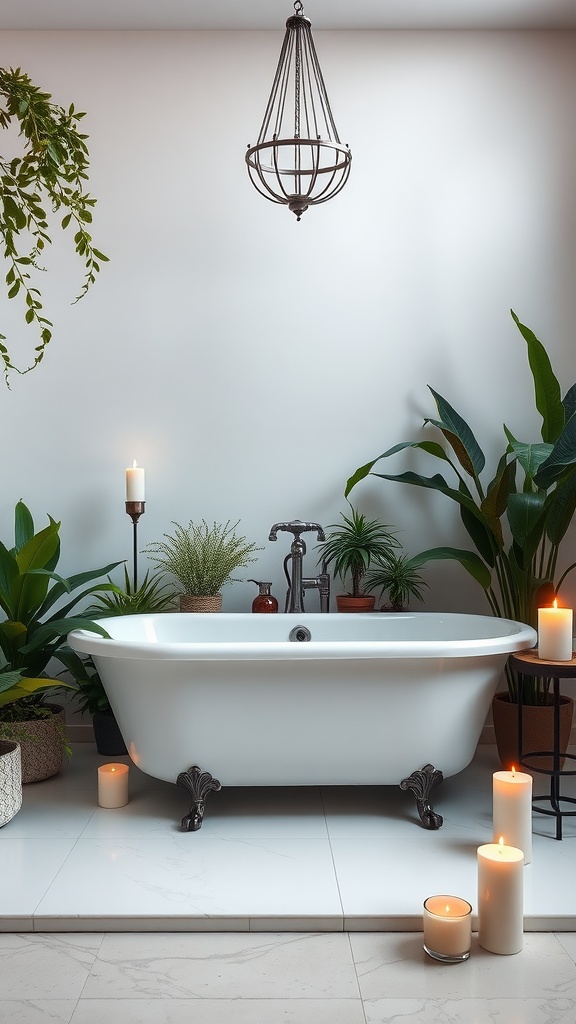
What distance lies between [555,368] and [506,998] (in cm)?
254

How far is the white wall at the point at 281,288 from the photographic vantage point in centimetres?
357

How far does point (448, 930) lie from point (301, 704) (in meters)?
0.85

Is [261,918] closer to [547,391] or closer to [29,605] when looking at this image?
[29,605]

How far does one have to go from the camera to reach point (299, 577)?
11.3ft

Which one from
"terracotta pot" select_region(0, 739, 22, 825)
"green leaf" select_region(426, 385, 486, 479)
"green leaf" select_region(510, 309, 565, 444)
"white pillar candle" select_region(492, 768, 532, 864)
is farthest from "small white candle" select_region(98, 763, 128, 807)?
"green leaf" select_region(510, 309, 565, 444)

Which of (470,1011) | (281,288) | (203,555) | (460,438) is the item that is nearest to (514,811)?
(470,1011)

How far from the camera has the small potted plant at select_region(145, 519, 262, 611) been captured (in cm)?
340

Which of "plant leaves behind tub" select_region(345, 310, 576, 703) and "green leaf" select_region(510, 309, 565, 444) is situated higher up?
"green leaf" select_region(510, 309, 565, 444)

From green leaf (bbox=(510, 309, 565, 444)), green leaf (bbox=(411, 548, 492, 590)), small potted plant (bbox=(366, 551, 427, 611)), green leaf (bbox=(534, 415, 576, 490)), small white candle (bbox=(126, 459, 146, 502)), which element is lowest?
small potted plant (bbox=(366, 551, 427, 611))

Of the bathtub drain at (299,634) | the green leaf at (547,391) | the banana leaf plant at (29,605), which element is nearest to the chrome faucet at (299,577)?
the bathtub drain at (299,634)

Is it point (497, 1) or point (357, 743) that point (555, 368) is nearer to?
point (497, 1)

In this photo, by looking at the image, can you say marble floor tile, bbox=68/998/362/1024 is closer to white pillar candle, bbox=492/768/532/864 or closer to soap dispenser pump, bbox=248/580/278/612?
white pillar candle, bbox=492/768/532/864

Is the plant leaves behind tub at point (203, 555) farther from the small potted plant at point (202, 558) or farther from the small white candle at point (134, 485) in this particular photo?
the small white candle at point (134, 485)

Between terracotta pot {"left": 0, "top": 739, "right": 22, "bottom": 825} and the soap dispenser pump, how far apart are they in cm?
106
